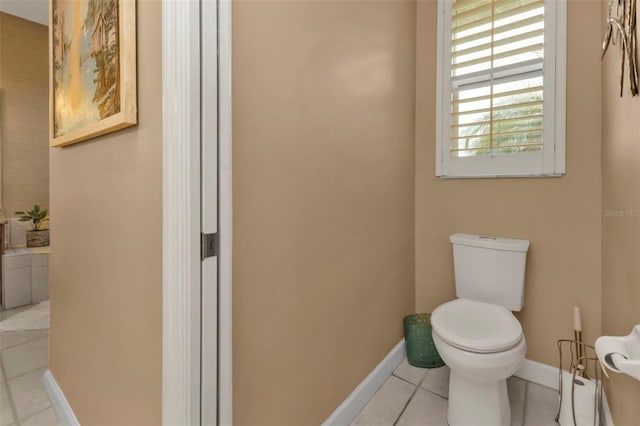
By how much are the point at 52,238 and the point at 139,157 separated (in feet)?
3.48

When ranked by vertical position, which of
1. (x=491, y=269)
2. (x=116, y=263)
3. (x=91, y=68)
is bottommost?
(x=491, y=269)

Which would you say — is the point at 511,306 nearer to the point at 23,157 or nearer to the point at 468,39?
the point at 468,39

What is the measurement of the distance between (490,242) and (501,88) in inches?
34.8

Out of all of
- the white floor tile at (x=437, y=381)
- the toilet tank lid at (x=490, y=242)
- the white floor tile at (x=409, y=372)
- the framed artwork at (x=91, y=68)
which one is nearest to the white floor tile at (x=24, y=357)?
the framed artwork at (x=91, y=68)

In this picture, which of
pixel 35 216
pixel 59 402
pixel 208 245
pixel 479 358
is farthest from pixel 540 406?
pixel 35 216

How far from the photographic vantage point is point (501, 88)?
1851mm

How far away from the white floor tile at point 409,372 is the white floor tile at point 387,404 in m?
0.04

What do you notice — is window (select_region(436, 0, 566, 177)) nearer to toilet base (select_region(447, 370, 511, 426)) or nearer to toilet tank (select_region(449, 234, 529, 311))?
toilet tank (select_region(449, 234, 529, 311))

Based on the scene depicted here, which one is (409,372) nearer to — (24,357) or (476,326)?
(476,326)

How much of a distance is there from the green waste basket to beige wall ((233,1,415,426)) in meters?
0.13

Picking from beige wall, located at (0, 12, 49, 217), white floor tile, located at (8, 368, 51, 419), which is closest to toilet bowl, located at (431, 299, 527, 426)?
white floor tile, located at (8, 368, 51, 419)

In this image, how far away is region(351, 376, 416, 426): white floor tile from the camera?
1.51 metres

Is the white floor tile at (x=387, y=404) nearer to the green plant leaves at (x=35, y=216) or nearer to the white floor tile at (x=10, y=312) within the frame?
the white floor tile at (x=10, y=312)

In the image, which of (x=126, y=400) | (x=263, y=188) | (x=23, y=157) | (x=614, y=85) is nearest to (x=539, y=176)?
(x=614, y=85)
